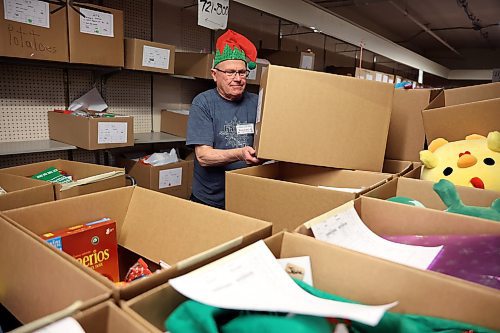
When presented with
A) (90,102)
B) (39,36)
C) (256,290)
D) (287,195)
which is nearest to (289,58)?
(90,102)

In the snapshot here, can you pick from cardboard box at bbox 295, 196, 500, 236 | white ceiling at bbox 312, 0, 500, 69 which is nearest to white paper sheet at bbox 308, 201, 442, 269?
cardboard box at bbox 295, 196, 500, 236

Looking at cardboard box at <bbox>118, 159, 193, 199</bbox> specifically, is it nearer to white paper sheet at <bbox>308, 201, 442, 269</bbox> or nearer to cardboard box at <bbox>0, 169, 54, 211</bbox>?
cardboard box at <bbox>0, 169, 54, 211</bbox>

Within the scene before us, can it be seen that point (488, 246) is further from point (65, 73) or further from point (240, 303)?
point (65, 73)

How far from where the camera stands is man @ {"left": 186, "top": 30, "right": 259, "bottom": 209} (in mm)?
1813

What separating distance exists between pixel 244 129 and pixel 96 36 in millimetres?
1146

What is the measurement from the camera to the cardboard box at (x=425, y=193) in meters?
1.13

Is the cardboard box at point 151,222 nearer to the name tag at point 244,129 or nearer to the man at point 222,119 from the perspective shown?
the man at point 222,119

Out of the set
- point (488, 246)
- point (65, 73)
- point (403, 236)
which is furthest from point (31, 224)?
point (65, 73)

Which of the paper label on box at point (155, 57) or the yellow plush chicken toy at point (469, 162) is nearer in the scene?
the yellow plush chicken toy at point (469, 162)

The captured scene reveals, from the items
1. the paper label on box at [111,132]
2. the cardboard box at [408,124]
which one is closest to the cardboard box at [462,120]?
the cardboard box at [408,124]

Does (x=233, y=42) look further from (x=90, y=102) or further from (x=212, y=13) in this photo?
(x=90, y=102)

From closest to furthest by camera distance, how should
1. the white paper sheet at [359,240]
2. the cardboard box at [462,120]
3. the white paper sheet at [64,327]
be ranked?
the white paper sheet at [64,327], the white paper sheet at [359,240], the cardboard box at [462,120]

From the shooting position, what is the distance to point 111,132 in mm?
2326

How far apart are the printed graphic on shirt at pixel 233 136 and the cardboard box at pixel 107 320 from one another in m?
1.39
